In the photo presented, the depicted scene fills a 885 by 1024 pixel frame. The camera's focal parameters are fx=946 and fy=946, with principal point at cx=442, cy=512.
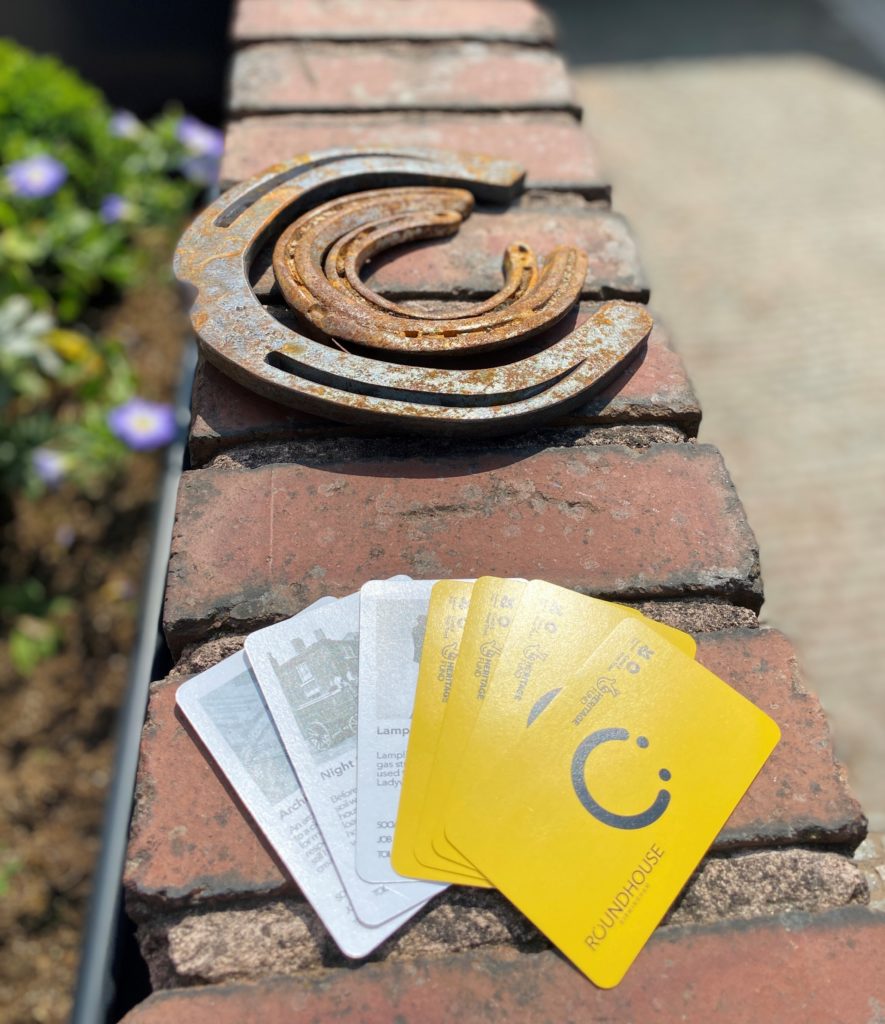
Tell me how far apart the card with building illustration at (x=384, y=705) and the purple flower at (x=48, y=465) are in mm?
1463

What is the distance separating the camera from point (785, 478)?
103 inches

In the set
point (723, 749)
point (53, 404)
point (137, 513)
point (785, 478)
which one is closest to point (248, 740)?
point (723, 749)

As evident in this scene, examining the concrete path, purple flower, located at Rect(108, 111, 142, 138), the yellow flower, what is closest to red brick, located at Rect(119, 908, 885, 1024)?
the concrete path

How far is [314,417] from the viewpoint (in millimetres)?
1118

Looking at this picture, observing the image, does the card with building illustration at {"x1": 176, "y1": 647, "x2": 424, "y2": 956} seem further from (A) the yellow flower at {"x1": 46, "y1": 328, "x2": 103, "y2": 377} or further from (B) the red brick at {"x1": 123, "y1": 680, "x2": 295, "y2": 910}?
(A) the yellow flower at {"x1": 46, "y1": 328, "x2": 103, "y2": 377}

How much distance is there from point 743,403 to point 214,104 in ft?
6.80

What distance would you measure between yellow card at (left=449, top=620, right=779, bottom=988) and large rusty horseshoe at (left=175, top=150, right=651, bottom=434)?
1.03ft

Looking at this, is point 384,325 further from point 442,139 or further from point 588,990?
point 588,990

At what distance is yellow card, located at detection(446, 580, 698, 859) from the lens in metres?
0.88

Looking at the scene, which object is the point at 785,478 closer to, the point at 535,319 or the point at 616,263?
the point at 616,263

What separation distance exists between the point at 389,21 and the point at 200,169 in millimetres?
1353

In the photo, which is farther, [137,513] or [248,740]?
[137,513]

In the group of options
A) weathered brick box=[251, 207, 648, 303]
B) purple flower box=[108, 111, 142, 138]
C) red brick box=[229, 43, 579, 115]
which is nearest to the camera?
weathered brick box=[251, 207, 648, 303]

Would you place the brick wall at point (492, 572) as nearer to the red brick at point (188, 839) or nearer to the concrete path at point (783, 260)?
the red brick at point (188, 839)
